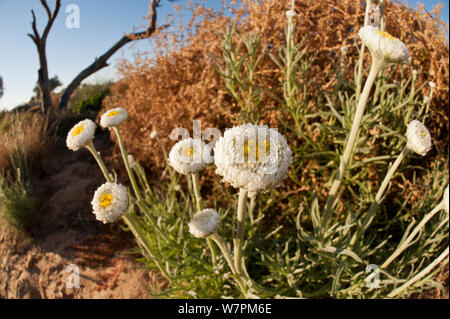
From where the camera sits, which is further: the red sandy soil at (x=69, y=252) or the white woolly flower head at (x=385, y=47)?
the red sandy soil at (x=69, y=252)

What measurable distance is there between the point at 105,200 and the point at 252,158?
0.57 meters

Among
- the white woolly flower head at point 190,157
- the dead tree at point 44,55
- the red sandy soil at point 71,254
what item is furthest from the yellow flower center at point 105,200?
the dead tree at point 44,55

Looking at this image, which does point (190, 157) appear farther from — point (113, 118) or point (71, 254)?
point (71, 254)

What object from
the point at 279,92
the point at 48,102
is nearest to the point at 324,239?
the point at 279,92

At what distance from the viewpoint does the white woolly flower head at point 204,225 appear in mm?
880

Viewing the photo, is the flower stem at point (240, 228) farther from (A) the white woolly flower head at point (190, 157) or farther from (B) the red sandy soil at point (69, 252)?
(B) the red sandy soil at point (69, 252)

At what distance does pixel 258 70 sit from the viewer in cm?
215

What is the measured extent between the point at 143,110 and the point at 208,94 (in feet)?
2.70

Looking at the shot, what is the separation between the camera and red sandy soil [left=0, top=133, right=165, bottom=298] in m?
2.12

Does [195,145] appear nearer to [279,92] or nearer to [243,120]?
[243,120]

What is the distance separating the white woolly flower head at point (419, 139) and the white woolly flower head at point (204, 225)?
0.72 metres

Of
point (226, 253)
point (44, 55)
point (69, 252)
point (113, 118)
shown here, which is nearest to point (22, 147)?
point (69, 252)

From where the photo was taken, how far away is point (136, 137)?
2.83 meters

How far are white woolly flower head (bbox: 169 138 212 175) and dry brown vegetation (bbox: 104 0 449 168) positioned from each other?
41.7 inches
